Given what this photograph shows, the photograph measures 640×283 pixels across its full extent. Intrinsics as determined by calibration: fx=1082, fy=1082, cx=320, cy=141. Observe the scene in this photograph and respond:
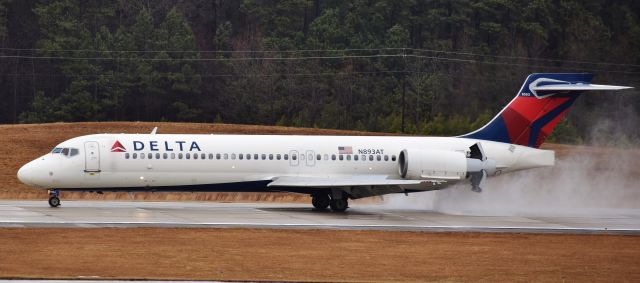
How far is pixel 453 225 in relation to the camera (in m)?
37.3

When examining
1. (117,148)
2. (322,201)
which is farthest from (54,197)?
(322,201)

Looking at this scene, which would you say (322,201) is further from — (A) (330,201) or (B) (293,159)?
(B) (293,159)

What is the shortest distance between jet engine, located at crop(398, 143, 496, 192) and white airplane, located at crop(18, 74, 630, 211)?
0.13ft

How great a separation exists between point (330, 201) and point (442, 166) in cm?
468

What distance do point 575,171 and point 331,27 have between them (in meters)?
46.8

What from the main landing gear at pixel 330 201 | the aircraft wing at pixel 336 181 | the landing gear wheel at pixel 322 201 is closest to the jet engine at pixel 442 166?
the aircraft wing at pixel 336 181

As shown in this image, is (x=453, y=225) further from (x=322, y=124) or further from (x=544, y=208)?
(x=322, y=124)

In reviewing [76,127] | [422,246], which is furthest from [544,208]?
[76,127]

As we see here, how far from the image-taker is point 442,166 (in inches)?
1681

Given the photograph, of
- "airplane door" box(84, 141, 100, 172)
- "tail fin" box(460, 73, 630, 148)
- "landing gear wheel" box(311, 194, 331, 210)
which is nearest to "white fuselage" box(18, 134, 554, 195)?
"airplane door" box(84, 141, 100, 172)

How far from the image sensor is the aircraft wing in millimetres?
41906

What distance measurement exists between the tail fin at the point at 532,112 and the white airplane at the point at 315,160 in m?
0.04

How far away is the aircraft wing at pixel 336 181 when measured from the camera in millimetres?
41906

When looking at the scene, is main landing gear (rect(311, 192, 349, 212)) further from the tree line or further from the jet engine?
the tree line
